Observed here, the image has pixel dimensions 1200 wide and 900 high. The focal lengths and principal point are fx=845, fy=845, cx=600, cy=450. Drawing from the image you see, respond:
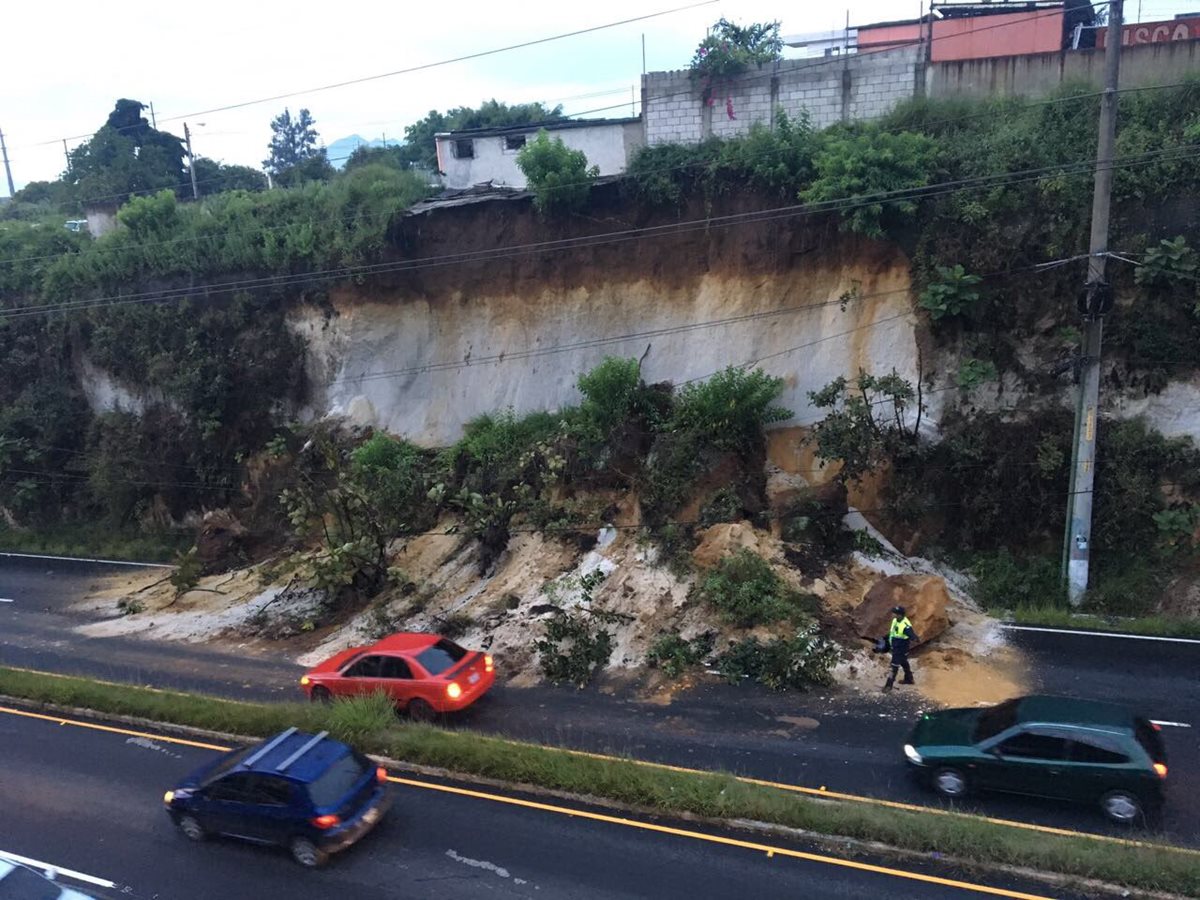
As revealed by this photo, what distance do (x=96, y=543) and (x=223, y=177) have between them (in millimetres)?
27922

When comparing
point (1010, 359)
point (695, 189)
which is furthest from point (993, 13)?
point (1010, 359)

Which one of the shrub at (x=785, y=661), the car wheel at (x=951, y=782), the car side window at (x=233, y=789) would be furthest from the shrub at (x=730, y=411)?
the car side window at (x=233, y=789)

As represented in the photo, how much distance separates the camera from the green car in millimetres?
9367

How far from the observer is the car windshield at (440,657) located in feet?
43.7

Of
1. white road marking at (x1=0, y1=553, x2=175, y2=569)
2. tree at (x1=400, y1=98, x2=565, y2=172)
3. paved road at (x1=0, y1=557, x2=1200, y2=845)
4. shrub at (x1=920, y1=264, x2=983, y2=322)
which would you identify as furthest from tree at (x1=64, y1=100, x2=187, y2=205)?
shrub at (x1=920, y1=264, x2=983, y2=322)

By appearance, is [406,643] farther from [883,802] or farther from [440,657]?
[883,802]

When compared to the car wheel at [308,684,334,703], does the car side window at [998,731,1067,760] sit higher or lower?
higher

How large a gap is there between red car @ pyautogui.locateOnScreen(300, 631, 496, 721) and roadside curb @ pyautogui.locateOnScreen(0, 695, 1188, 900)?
1.39m

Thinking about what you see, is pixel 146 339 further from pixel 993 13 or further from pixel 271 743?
pixel 993 13

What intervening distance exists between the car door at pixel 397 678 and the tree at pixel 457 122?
28.2 m

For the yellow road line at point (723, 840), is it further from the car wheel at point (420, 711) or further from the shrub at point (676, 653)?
the shrub at point (676, 653)

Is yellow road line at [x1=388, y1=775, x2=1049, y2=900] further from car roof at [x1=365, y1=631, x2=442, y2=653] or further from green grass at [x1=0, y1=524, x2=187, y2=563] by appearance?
green grass at [x1=0, y1=524, x2=187, y2=563]

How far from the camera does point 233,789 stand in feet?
32.0

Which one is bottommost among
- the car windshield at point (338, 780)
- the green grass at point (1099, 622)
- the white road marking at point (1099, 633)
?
the white road marking at point (1099, 633)
